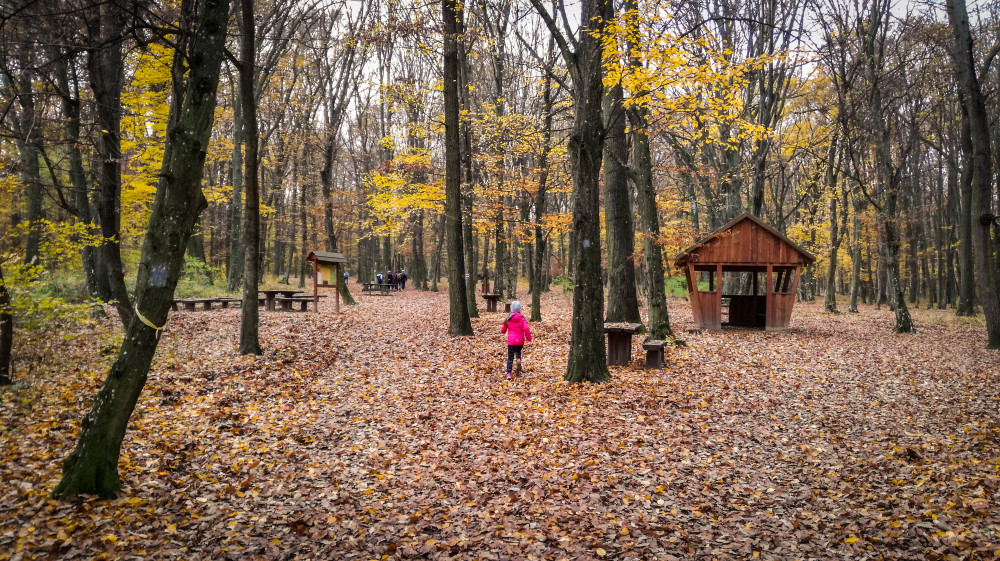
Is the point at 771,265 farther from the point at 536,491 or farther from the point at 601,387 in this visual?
the point at 536,491

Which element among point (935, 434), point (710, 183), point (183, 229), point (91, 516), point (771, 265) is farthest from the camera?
point (710, 183)

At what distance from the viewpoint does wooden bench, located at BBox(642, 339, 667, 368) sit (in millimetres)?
9797

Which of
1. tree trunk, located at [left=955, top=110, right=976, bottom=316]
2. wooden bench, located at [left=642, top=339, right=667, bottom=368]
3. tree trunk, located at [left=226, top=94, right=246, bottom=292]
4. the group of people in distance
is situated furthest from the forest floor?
the group of people in distance

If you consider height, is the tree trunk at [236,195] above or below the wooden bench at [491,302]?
above

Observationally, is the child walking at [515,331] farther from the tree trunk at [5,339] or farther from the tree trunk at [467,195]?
the tree trunk at [5,339]

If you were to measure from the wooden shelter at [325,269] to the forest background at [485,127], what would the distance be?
2390 millimetres

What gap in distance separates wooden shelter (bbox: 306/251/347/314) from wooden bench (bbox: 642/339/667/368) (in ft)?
35.0

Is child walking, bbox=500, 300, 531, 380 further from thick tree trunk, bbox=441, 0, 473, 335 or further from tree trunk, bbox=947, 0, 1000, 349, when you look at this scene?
tree trunk, bbox=947, 0, 1000, 349

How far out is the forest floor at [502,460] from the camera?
12.9 feet

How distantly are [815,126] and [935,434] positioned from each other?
2392cm

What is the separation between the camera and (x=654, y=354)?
9883 millimetres

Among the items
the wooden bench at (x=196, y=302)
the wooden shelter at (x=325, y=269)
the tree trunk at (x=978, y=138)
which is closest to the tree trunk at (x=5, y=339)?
the wooden bench at (x=196, y=302)

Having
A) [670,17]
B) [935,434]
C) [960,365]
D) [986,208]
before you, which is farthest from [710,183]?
→ [935,434]

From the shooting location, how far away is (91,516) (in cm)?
383
